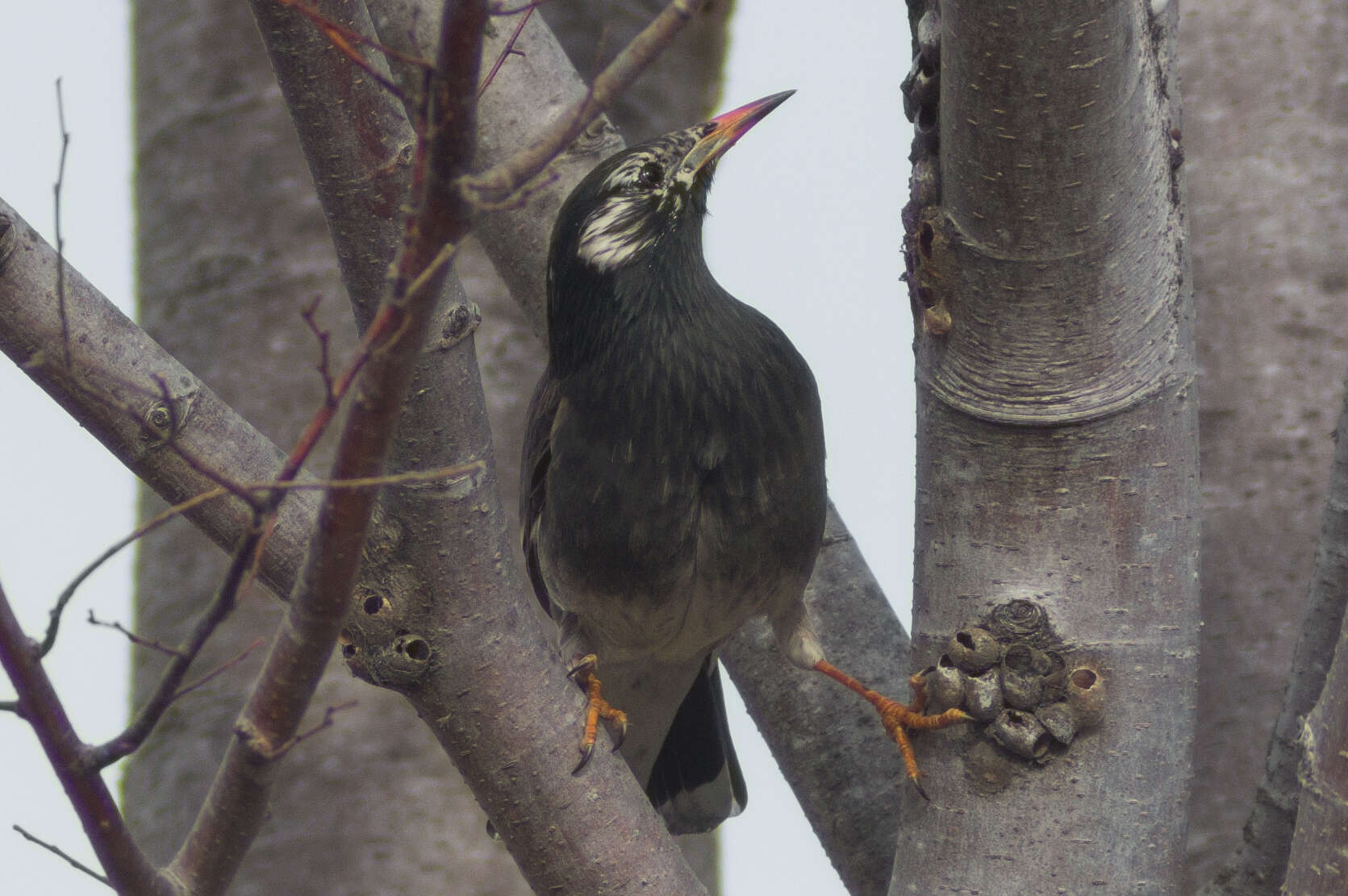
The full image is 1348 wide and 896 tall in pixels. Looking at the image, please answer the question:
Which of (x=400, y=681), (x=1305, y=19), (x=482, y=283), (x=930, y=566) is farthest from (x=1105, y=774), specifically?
(x=482, y=283)

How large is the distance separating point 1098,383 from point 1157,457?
148 mm

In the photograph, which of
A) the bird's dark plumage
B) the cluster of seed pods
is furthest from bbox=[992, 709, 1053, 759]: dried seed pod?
the bird's dark plumage

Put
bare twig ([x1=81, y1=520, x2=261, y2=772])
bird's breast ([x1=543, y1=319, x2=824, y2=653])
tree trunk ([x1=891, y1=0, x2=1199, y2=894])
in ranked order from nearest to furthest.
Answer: bare twig ([x1=81, y1=520, x2=261, y2=772]), tree trunk ([x1=891, y1=0, x2=1199, y2=894]), bird's breast ([x1=543, y1=319, x2=824, y2=653])

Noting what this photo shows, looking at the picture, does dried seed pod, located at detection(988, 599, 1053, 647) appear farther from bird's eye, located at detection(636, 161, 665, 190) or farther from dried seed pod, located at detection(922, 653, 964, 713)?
bird's eye, located at detection(636, 161, 665, 190)

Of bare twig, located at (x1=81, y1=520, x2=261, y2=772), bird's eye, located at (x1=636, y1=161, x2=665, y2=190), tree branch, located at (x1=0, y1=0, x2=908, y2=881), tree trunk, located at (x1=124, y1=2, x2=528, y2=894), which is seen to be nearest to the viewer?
bare twig, located at (x1=81, y1=520, x2=261, y2=772)

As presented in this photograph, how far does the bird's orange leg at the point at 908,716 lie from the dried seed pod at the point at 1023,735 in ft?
0.20

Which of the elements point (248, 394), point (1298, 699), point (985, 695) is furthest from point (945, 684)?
point (248, 394)

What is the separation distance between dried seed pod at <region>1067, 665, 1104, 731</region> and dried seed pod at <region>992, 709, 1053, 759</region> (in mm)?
56

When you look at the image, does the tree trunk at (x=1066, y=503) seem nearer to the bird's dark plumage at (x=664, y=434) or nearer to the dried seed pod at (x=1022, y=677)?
the dried seed pod at (x=1022, y=677)

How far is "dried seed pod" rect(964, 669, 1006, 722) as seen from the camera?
192cm

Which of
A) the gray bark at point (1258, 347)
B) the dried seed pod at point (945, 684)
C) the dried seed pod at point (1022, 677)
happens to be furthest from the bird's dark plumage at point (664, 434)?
the gray bark at point (1258, 347)

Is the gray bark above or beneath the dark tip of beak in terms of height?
beneath

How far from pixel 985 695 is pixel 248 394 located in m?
2.40

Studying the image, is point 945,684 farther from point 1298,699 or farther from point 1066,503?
point 1298,699
